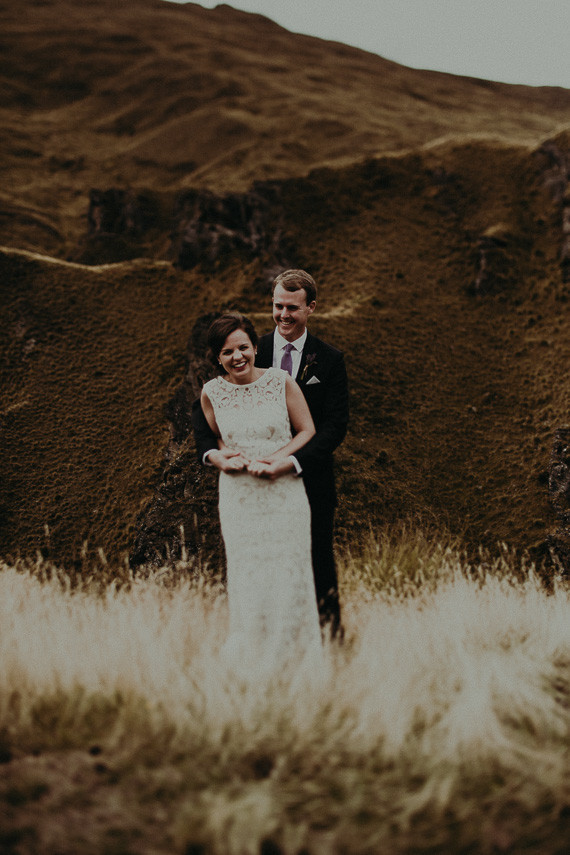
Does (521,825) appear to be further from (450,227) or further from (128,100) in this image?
(128,100)

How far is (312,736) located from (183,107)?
145781mm

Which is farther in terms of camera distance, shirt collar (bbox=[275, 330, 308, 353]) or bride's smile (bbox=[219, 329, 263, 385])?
shirt collar (bbox=[275, 330, 308, 353])

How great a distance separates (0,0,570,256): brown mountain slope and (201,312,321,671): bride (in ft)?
273

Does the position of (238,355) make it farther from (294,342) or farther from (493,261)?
(493,261)

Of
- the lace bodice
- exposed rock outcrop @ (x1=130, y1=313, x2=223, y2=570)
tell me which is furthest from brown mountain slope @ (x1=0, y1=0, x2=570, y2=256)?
the lace bodice

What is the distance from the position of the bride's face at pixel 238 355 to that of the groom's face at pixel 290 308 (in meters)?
0.50

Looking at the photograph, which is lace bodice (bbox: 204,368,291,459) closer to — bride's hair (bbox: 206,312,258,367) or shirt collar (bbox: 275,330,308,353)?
bride's hair (bbox: 206,312,258,367)

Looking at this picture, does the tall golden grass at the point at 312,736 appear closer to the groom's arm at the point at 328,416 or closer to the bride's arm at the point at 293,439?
A: the bride's arm at the point at 293,439

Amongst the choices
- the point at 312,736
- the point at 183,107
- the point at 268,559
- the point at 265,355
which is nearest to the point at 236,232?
the point at 265,355

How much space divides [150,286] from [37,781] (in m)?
41.1

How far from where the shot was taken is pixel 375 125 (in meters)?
119

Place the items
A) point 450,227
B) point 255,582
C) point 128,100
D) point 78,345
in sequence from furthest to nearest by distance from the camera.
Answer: point 128,100, point 450,227, point 78,345, point 255,582

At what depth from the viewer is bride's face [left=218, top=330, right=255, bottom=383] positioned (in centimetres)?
528

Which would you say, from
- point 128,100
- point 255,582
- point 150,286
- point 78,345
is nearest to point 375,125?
point 128,100
